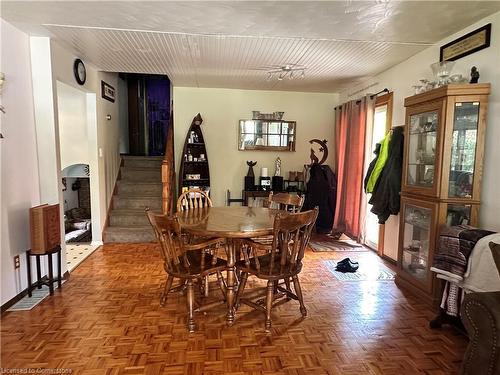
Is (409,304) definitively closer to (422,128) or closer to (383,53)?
(422,128)

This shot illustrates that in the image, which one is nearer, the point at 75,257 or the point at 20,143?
the point at 20,143

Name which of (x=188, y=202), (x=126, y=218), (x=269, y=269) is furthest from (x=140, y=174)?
(x=269, y=269)

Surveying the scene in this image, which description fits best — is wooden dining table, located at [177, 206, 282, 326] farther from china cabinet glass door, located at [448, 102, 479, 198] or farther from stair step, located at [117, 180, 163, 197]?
stair step, located at [117, 180, 163, 197]

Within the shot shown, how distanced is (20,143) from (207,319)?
2.23m

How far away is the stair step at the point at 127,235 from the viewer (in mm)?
4527

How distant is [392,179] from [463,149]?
3.02 ft

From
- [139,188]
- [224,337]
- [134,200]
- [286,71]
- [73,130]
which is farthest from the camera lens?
[139,188]

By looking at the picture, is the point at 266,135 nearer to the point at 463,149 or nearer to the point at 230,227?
the point at 463,149

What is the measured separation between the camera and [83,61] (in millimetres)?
3764

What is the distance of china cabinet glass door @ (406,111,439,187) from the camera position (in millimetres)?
A: 2713

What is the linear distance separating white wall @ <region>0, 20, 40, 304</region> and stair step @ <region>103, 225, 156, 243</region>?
1.64 meters

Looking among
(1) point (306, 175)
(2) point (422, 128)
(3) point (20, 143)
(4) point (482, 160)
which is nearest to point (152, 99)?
(1) point (306, 175)

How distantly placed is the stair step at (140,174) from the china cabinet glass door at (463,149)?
425 centimetres

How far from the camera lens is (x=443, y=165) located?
2.54m
